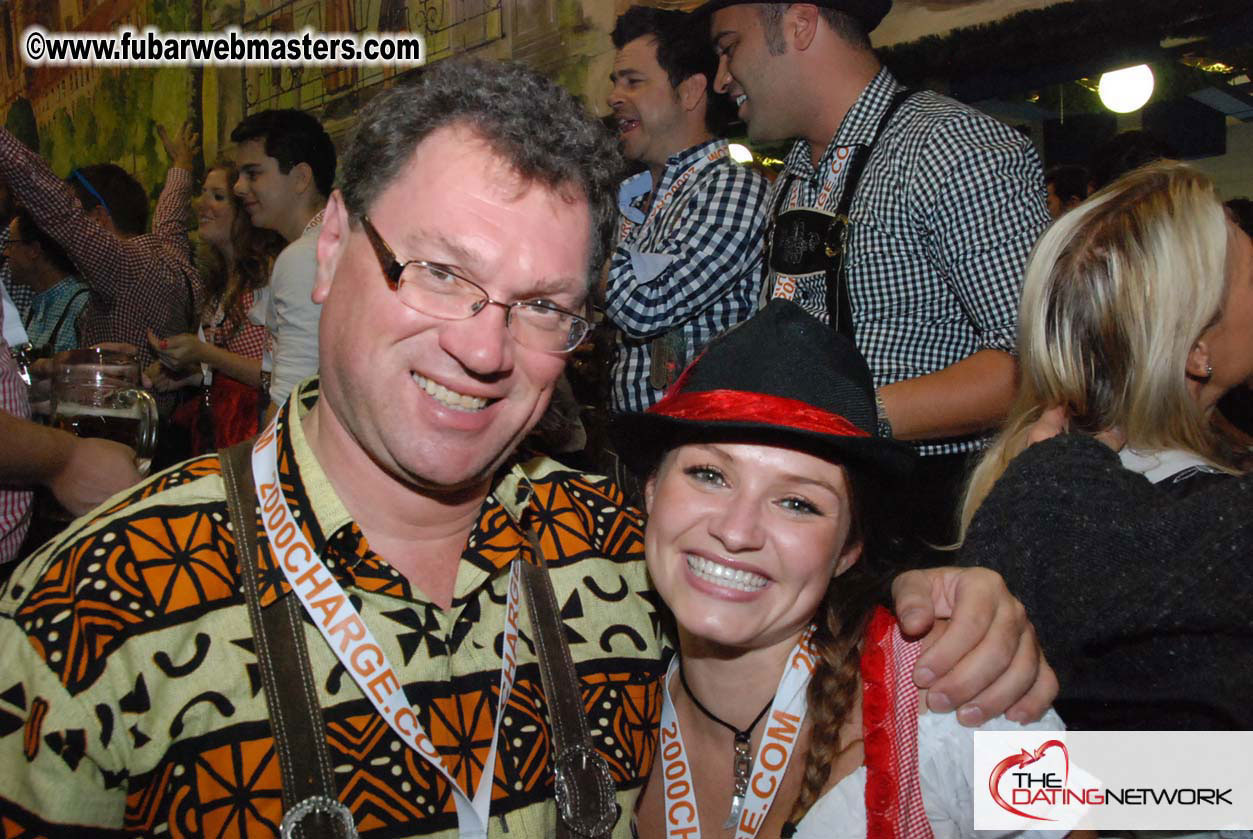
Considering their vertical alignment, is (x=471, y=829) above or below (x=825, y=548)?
below

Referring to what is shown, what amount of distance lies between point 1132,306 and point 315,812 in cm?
171

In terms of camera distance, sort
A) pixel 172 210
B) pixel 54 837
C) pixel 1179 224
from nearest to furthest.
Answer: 1. pixel 54 837
2. pixel 1179 224
3. pixel 172 210

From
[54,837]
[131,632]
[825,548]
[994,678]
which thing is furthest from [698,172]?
[54,837]

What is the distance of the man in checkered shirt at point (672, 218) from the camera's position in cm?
286

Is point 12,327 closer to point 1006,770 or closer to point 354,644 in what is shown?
point 354,644

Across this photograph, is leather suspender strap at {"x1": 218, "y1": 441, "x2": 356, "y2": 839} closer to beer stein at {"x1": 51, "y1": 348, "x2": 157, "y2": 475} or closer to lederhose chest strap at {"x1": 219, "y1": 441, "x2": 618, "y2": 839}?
lederhose chest strap at {"x1": 219, "y1": 441, "x2": 618, "y2": 839}

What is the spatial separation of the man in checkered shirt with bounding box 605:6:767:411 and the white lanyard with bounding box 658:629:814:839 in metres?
1.25

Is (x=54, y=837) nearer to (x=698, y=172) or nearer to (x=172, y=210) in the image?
(x=698, y=172)

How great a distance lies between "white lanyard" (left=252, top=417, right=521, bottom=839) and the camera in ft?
4.57

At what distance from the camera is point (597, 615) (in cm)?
174

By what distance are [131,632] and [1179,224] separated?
197cm

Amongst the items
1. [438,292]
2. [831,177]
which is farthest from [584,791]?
[831,177]

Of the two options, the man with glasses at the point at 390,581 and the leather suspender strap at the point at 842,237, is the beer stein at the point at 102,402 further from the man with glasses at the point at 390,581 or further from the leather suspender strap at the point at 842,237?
the leather suspender strap at the point at 842,237

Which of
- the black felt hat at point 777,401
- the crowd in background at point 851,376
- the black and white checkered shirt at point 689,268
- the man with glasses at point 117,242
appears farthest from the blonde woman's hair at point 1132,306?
the man with glasses at point 117,242
